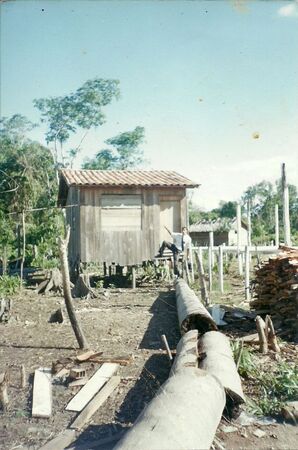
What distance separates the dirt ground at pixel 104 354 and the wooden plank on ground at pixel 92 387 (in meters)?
0.12

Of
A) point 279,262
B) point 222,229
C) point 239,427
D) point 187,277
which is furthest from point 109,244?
point 222,229

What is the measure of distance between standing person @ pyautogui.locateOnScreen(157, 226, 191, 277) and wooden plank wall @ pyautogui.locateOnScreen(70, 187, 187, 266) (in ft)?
1.84

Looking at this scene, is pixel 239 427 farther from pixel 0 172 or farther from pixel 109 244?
pixel 0 172

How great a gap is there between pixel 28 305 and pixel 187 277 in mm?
5387

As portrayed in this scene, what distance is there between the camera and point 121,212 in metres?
16.5

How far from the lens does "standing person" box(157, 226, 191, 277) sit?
1574 cm

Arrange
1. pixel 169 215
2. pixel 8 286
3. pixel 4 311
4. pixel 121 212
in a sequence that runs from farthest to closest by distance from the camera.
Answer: pixel 169 215 → pixel 121 212 → pixel 8 286 → pixel 4 311

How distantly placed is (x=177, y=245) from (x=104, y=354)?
9.60 meters

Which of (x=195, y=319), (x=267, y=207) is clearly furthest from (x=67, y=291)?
(x=267, y=207)

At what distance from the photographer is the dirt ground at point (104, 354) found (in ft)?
14.6

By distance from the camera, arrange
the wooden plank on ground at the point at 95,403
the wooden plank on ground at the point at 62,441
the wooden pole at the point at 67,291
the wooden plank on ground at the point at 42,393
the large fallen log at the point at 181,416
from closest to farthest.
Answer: the large fallen log at the point at 181,416, the wooden plank on ground at the point at 62,441, the wooden plank on ground at the point at 95,403, the wooden plank on ground at the point at 42,393, the wooden pole at the point at 67,291

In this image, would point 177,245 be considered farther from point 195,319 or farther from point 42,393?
point 42,393

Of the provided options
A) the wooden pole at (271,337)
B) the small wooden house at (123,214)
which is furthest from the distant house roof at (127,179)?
the wooden pole at (271,337)

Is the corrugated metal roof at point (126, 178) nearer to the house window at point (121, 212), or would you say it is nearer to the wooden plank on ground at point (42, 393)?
the house window at point (121, 212)
